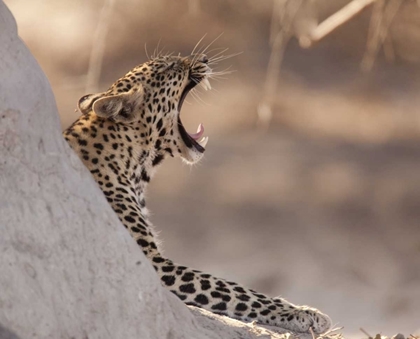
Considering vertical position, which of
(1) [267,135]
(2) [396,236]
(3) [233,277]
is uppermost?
(1) [267,135]

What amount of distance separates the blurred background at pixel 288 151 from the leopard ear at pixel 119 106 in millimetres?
5038

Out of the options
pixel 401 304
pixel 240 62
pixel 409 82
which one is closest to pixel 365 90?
pixel 409 82

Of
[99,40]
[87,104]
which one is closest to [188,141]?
[87,104]

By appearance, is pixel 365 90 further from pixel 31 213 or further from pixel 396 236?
pixel 31 213

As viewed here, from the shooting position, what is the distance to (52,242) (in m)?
3.97

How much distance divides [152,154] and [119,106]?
0.47 metres

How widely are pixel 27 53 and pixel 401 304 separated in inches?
341

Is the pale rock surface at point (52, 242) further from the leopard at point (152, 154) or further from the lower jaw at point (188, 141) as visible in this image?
the lower jaw at point (188, 141)

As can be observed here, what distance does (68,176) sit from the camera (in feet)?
13.6

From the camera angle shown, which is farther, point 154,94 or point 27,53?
point 154,94

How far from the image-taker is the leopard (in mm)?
6309

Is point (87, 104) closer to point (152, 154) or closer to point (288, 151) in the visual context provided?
point (152, 154)

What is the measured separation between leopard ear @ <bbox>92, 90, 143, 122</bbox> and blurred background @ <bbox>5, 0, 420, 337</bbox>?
504cm

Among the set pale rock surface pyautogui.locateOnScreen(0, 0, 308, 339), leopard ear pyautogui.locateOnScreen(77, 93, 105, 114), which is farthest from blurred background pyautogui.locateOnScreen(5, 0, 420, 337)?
pale rock surface pyautogui.locateOnScreen(0, 0, 308, 339)
